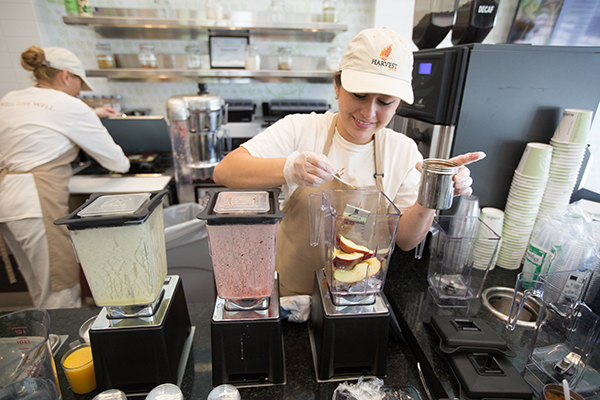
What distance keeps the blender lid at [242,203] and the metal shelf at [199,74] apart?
252cm

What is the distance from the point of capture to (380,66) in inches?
→ 39.7

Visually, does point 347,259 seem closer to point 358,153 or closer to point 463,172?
point 463,172

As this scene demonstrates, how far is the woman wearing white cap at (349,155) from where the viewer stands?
3.31ft

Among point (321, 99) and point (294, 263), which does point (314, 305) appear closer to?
point (294, 263)

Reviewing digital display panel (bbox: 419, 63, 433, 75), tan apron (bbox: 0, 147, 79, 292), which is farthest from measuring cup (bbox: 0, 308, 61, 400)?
digital display panel (bbox: 419, 63, 433, 75)

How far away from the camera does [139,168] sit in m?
2.61

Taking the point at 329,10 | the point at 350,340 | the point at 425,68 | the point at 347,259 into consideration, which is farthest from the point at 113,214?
the point at 329,10

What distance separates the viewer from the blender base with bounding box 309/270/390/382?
2.79ft

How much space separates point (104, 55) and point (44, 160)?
149 cm

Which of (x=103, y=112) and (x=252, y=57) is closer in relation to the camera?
(x=103, y=112)

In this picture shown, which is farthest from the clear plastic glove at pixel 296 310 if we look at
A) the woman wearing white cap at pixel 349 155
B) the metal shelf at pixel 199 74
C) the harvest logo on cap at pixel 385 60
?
the metal shelf at pixel 199 74

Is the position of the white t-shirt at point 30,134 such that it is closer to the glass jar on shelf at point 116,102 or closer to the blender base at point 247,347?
the glass jar on shelf at point 116,102

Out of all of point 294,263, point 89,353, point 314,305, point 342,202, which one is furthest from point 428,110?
point 89,353

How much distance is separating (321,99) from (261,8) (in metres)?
1.06
